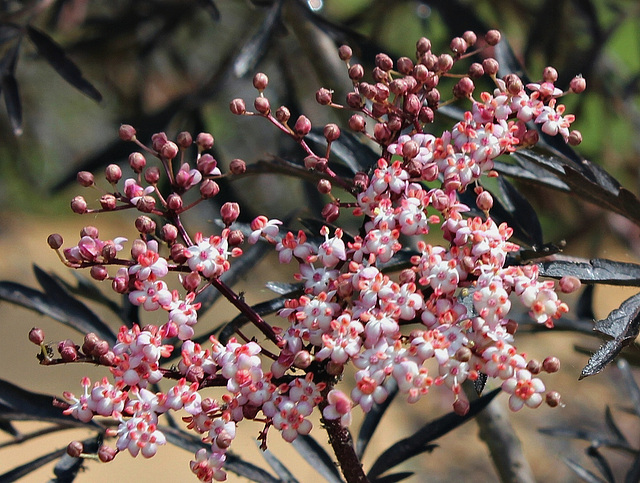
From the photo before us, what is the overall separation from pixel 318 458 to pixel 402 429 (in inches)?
74.6

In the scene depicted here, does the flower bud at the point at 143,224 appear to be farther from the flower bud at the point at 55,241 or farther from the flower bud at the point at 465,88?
the flower bud at the point at 465,88

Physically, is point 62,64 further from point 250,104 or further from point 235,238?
point 250,104

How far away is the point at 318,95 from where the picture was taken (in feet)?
1.47

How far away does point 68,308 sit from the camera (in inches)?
26.4

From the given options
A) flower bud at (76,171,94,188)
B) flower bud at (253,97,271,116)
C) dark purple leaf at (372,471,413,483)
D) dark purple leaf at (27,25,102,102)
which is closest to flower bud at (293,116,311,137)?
flower bud at (253,97,271,116)

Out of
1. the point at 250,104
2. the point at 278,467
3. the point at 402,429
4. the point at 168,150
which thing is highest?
the point at 168,150

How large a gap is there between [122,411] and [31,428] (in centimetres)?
170

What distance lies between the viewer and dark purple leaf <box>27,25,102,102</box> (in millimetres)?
769

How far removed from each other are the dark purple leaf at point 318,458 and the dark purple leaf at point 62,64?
42 centimetres

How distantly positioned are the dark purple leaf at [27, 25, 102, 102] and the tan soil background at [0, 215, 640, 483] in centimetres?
122

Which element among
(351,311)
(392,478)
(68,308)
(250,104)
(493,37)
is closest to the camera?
(351,311)

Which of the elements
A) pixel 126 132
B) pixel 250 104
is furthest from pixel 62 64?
pixel 250 104

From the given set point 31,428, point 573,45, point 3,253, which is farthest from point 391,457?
point 3,253

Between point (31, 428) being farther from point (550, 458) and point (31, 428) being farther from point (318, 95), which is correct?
point (318, 95)
